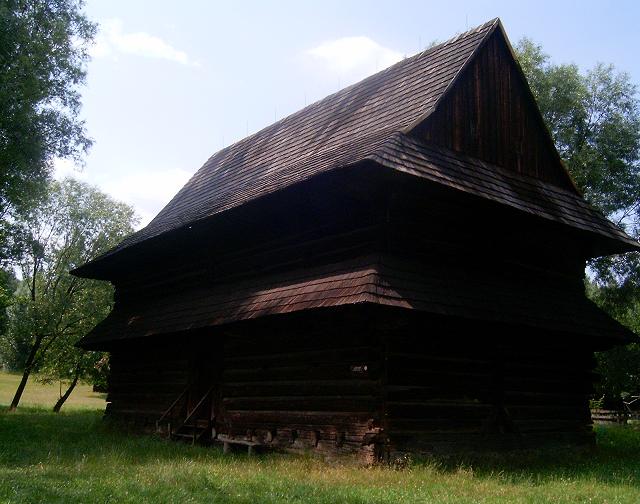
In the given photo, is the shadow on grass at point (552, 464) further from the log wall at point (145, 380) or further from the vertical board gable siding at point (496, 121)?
the log wall at point (145, 380)

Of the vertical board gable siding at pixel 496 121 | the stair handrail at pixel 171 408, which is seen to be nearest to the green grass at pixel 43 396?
the stair handrail at pixel 171 408

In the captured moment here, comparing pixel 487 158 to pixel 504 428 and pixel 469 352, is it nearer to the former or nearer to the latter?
pixel 469 352

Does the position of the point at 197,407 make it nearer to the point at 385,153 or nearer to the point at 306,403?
the point at 306,403

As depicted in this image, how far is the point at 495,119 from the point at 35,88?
10.4 m

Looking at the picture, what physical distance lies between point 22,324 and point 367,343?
23.7 metres

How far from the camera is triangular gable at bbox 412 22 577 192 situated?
40.5ft

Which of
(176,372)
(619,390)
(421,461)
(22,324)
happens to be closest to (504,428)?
(421,461)

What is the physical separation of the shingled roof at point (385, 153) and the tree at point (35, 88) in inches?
118

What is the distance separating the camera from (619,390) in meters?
30.7

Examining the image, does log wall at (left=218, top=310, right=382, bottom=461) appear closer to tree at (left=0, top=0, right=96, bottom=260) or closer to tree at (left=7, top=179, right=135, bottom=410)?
tree at (left=0, top=0, right=96, bottom=260)

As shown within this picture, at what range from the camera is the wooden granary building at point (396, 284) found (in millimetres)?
10500

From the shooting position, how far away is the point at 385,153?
10.2 m

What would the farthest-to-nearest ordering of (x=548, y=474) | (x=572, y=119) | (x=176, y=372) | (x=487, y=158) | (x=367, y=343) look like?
(x=572, y=119) < (x=176, y=372) < (x=487, y=158) < (x=367, y=343) < (x=548, y=474)

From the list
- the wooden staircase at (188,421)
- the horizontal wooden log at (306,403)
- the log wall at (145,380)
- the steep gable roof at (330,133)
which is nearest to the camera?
the horizontal wooden log at (306,403)
